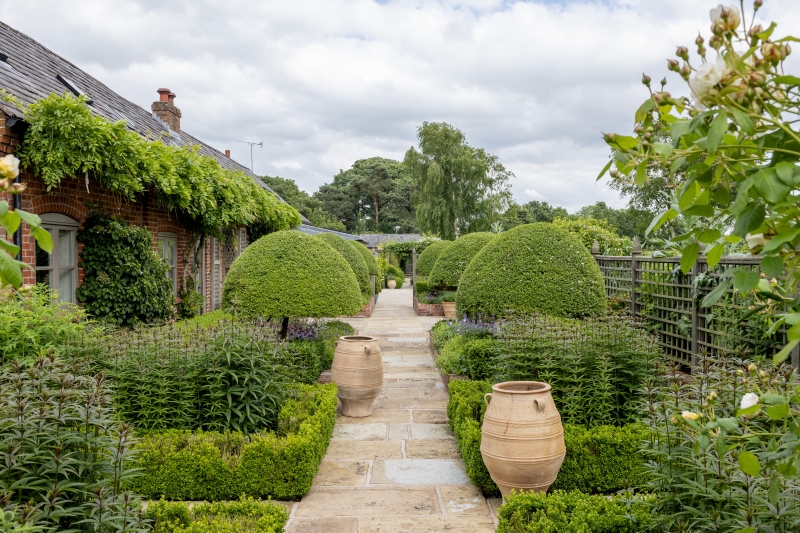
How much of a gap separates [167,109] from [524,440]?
15.6 meters

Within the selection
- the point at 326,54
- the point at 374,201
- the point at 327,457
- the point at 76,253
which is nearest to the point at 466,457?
the point at 327,457

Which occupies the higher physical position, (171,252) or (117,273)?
(171,252)

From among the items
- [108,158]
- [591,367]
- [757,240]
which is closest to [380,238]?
[108,158]

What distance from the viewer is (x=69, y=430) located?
9.61 ft

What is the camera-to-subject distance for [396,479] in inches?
192

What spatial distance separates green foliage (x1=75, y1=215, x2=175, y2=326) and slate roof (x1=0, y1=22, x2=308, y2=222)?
172 centimetres

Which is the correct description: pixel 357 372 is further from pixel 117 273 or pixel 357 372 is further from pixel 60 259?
pixel 60 259

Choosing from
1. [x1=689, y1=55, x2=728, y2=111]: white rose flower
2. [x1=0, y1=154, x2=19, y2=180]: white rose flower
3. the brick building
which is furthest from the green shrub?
the brick building

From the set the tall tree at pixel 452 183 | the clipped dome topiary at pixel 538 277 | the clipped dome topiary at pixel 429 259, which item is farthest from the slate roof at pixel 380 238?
the clipped dome topiary at pixel 538 277

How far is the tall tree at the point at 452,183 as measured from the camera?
36.1 meters

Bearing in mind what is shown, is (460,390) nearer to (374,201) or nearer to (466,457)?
(466,457)

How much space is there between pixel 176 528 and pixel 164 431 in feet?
5.83

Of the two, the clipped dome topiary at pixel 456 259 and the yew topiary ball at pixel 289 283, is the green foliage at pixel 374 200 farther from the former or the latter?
the yew topiary ball at pixel 289 283

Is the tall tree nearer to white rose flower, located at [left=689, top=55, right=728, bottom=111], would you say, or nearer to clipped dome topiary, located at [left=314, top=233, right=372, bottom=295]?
clipped dome topiary, located at [left=314, top=233, right=372, bottom=295]
